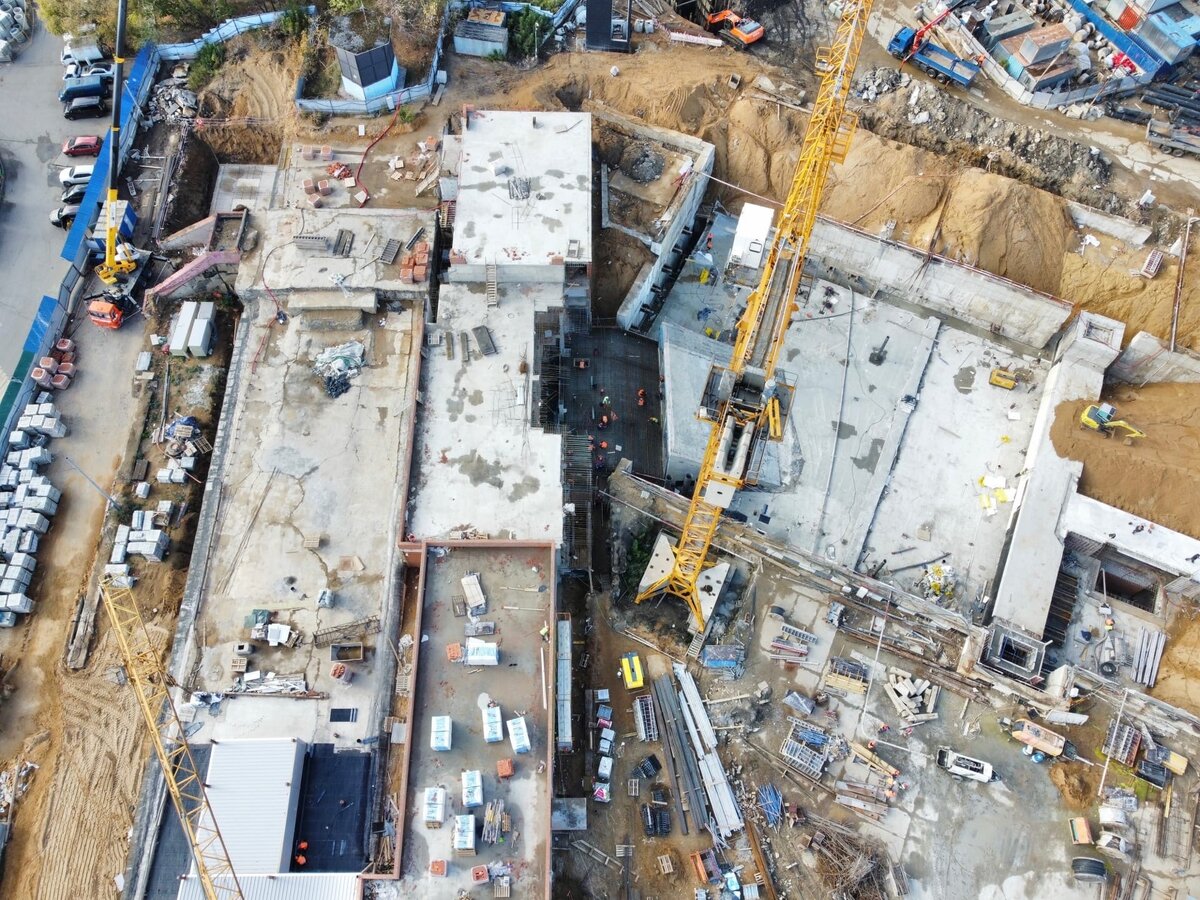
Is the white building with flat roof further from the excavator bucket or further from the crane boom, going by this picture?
the crane boom

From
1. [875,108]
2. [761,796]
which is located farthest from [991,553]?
[875,108]

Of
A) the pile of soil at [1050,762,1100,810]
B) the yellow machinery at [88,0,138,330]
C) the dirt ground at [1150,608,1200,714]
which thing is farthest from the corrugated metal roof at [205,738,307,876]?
the dirt ground at [1150,608,1200,714]

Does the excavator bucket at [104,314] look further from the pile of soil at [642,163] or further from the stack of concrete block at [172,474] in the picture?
the pile of soil at [642,163]

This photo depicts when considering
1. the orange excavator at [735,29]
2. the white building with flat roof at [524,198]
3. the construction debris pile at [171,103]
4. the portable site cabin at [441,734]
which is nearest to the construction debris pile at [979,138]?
the orange excavator at [735,29]

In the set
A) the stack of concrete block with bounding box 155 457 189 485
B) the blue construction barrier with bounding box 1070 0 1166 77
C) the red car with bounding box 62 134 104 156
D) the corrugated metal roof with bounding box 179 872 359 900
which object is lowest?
the corrugated metal roof with bounding box 179 872 359 900

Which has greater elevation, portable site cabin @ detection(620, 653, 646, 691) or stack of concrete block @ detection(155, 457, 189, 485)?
stack of concrete block @ detection(155, 457, 189, 485)

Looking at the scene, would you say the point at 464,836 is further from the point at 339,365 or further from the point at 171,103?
the point at 171,103
